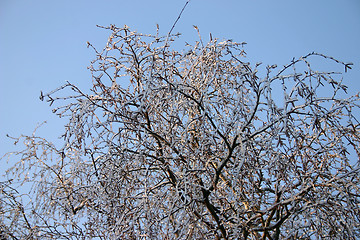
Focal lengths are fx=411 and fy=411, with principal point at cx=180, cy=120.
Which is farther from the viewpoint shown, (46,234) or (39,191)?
(46,234)

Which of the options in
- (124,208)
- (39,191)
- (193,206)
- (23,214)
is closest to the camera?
(193,206)

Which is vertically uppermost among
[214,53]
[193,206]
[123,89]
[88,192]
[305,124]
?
[214,53]

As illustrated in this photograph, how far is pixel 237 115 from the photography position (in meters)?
2.55

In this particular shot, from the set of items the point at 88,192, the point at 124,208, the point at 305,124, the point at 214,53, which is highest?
the point at 214,53

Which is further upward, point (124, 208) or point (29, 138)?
point (29, 138)

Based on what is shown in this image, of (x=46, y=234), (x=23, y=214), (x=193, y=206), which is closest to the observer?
(x=193, y=206)

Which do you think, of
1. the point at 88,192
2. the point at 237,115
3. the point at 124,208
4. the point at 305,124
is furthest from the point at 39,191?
the point at 305,124

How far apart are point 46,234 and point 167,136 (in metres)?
1.36

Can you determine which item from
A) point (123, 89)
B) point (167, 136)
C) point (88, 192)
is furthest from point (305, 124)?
point (88, 192)

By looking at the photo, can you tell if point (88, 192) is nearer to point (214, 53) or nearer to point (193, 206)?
point (193, 206)

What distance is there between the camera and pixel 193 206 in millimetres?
2463

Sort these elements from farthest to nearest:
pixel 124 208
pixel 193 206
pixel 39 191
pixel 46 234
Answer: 1. pixel 46 234
2. pixel 39 191
3. pixel 124 208
4. pixel 193 206

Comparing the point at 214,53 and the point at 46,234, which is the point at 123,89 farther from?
the point at 46,234

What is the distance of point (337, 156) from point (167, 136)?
4.08 ft
